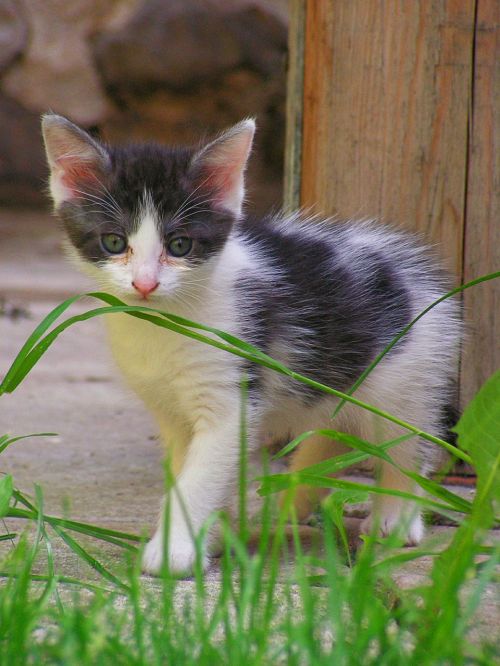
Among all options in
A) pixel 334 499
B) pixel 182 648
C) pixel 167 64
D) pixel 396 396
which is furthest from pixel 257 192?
pixel 182 648

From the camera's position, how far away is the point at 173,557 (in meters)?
2.34

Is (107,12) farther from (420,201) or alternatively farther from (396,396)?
(396,396)

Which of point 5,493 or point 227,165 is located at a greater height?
point 227,165

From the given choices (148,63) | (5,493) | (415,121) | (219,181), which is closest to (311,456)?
(219,181)

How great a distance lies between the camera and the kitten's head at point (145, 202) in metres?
2.44

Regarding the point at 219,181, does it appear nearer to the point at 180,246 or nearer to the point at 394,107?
the point at 180,246

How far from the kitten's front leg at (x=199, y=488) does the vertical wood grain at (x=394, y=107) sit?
1.06 m

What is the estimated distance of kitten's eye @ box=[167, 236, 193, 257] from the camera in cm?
249

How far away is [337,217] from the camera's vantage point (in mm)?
3250

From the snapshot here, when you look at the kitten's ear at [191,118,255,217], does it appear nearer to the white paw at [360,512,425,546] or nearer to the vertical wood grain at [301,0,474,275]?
the vertical wood grain at [301,0,474,275]

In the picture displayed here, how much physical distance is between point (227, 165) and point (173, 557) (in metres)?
0.96

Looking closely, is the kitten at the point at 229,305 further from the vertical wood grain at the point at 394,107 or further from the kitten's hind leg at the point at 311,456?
the vertical wood grain at the point at 394,107

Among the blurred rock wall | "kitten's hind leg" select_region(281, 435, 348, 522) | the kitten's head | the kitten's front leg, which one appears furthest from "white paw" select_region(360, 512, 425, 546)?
the blurred rock wall

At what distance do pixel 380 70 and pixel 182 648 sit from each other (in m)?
2.10
